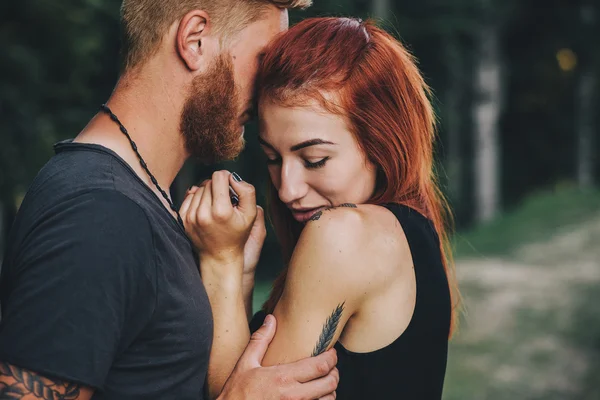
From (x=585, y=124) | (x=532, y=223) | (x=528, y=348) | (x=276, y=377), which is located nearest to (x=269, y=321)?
(x=276, y=377)

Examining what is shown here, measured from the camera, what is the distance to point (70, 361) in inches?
69.6

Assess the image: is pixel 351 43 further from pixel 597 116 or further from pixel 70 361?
pixel 597 116

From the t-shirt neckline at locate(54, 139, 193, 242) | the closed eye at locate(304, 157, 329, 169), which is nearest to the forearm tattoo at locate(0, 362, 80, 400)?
the t-shirt neckline at locate(54, 139, 193, 242)

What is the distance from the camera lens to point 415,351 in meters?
2.39

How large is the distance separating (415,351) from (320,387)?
328 millimetres

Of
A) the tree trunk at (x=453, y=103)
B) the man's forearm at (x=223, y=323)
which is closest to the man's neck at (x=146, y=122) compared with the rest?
the man's forearm at (x=223, y=323)

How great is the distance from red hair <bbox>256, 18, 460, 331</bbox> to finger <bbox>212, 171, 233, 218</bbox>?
29 centimetres

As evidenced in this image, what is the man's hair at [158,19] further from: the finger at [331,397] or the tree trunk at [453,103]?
the tree trunk at [453,103]

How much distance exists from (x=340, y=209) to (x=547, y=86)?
23076mm

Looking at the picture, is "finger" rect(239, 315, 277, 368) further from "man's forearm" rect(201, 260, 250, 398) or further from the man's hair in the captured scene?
the man's hair

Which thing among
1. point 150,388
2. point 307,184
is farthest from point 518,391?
point 150,388

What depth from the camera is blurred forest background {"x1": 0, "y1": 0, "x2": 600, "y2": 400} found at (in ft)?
24.7

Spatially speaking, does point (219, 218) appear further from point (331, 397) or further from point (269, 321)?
point (331, 397)

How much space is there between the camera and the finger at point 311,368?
2.28 meters
